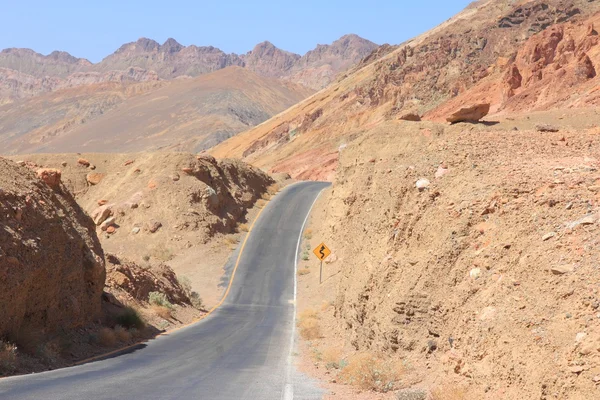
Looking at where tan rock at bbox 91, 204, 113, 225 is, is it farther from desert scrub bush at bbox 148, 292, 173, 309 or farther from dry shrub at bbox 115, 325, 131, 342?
dry shrub at bbox 115, 325, 131, 342

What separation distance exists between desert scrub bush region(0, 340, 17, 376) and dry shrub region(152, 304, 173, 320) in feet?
32.7

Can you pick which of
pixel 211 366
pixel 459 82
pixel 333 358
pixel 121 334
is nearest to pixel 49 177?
pixel 121 334

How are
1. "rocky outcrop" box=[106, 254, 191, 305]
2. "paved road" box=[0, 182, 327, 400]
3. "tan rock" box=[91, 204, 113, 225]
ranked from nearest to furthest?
"paved road" box=[0, 182, 327, 400] → "rocky outcrop" box=[106, 254, 191, 305] → "tan rock" box=[91, 204, 113, 225]

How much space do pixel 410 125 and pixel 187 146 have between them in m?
109

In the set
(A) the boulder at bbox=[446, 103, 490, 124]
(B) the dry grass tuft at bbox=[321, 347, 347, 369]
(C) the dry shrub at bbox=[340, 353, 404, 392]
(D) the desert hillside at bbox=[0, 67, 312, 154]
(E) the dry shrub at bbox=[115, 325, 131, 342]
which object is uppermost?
(D) the desert hillside at bbox=[0, 67, 312, 154]

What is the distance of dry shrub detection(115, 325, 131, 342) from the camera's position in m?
17.4

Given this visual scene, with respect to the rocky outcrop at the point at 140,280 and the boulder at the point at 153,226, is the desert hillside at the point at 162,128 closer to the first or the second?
the boulder at the point at 153,226

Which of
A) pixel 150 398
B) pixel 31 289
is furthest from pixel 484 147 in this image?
pixel 31 289

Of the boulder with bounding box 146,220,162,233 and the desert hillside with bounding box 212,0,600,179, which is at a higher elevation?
the desert hillside with bounding box 212,0,600,179

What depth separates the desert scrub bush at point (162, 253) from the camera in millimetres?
40812

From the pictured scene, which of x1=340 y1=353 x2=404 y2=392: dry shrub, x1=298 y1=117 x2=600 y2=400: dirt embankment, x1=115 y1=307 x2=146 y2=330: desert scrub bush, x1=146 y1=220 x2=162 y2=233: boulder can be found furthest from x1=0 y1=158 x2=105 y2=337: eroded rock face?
x1=146 y1=220 x2=162 y2=233: boulder

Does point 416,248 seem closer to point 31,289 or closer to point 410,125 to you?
point 31,289

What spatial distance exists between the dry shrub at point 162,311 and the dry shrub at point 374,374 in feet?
37.2

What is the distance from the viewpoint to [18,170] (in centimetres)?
1689
